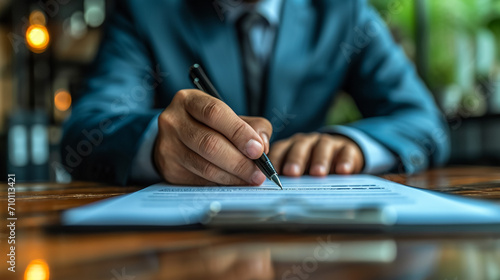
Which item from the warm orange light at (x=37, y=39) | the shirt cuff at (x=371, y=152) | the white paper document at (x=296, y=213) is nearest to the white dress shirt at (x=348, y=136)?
the shirt cuff at (x=371, y=152)

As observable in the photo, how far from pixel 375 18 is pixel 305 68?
9.8 inches

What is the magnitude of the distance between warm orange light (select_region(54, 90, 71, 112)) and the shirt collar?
2121mm

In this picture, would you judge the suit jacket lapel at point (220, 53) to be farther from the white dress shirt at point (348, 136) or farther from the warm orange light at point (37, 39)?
the warm orange light at point (37, 39)

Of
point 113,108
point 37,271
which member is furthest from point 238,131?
point 113,108

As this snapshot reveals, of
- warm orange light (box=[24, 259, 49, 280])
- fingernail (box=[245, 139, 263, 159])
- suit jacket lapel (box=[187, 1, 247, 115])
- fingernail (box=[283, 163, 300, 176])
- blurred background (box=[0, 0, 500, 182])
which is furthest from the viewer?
blurred background (box=[0, 0, 500, 182])

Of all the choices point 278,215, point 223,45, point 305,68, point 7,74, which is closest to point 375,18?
point 305,68

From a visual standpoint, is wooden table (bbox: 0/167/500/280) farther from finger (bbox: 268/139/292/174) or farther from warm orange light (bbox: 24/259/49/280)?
finger (bbox: 268/139/292/174)

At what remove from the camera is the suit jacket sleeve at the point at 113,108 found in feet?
1.68

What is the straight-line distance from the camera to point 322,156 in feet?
1.60

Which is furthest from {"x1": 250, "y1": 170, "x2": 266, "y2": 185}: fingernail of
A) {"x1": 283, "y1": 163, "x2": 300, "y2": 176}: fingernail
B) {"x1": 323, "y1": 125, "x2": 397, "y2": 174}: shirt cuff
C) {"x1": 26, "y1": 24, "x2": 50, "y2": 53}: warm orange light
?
{"x1": 26, "y1": 24, "x2": 50, "y2": 53}: warm orange light

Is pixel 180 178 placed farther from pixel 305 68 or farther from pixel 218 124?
pixel 305 68

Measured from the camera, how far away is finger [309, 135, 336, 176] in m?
0.47

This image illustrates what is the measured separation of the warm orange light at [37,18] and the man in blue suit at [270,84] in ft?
7.09

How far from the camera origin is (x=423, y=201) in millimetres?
238
